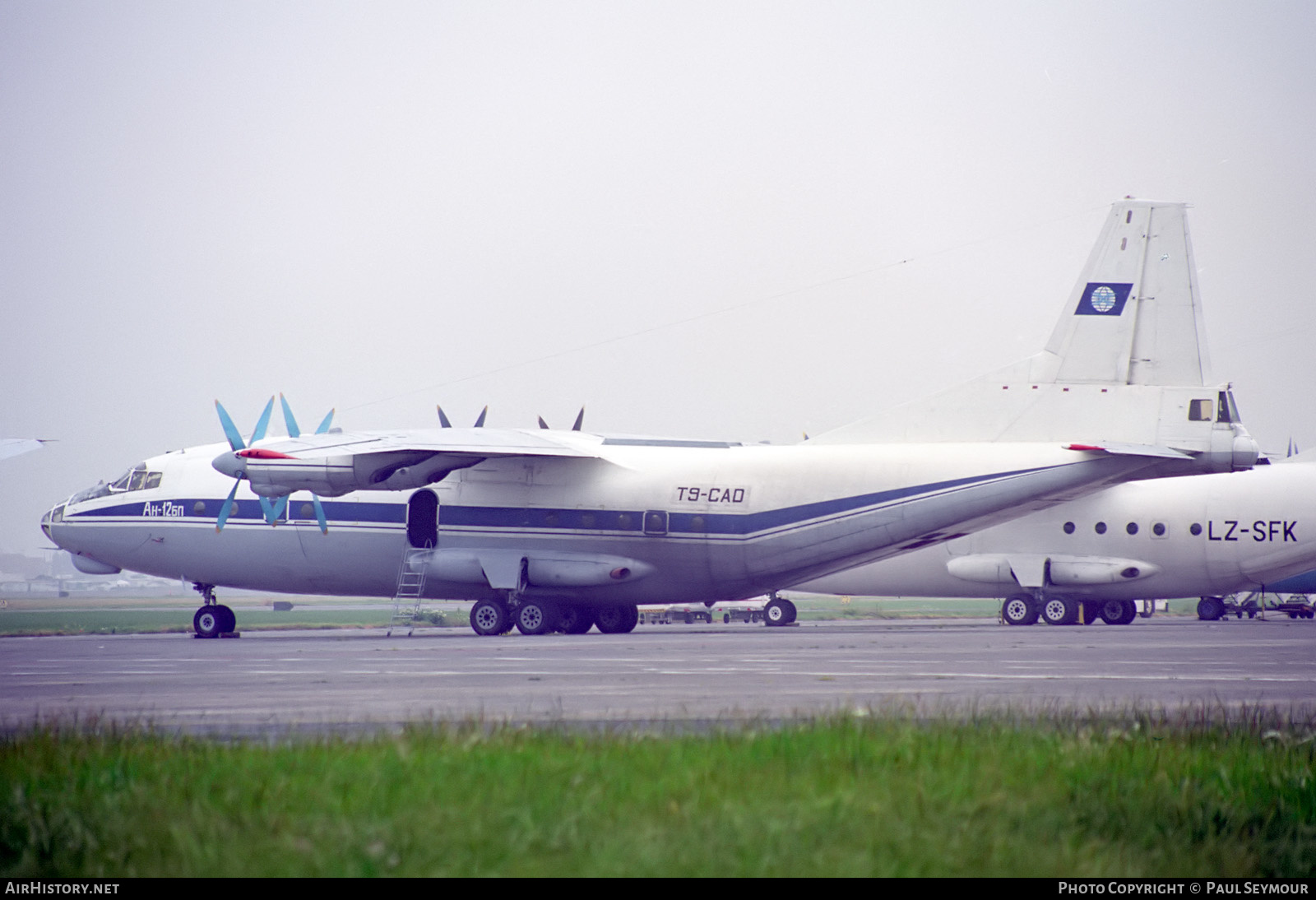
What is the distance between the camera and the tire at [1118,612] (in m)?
43.0

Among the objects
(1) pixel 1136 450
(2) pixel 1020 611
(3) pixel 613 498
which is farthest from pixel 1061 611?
(3) pixel 613 498

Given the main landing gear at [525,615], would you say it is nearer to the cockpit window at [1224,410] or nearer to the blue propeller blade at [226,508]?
the blue propeller blade at [226,508]

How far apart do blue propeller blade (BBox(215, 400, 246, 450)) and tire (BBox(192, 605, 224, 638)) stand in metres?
5.14

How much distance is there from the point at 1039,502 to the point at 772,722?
61.4ft

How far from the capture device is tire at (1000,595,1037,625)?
135 feet

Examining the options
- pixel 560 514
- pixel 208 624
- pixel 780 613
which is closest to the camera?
pixel 560 514

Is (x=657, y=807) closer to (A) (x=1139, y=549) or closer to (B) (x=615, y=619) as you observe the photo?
(B) (x=615, y=619)

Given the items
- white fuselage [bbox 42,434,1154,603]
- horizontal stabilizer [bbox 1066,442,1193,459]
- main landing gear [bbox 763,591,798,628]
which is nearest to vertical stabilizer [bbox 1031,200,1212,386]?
horizontal stabilizer [bbox 1066,442,1193,459]

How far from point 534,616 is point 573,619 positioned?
5.38 ft

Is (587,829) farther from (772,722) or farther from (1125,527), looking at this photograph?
(1125,527)

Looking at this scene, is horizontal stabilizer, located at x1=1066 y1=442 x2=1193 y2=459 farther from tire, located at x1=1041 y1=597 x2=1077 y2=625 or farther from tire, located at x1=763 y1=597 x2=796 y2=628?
tire, located at x1=763 y1=597 x2=796 y2=628

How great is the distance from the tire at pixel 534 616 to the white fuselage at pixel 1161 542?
15.8m

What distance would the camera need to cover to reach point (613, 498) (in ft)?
102

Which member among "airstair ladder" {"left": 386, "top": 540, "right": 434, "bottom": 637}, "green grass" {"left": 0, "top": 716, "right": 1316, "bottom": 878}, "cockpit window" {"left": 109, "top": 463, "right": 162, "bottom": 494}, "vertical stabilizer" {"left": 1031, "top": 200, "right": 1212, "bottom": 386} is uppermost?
"vertical stabilizer" {"left": 1031, "top": 200, "right": 1212, "bottom": 386}
